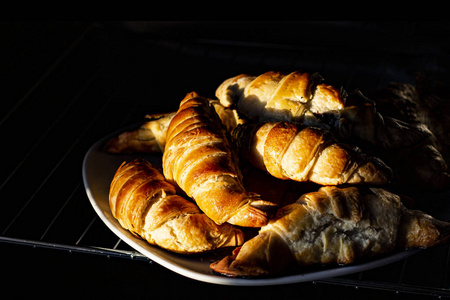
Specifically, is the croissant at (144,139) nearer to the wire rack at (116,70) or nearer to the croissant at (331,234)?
the wire rack at (116,70)

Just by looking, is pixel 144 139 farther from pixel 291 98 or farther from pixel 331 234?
pixel 331 234

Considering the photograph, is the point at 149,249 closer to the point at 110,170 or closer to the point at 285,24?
the point at 110,170

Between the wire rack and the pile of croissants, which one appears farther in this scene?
the wire rack

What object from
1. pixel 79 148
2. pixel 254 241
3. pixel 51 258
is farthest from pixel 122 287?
pixel 79 148

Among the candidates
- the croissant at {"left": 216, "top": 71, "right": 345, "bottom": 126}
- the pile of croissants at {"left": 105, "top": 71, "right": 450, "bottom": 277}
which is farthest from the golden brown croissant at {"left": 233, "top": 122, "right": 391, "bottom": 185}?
the croissant at {"left": 216, "top": 71, "right": 345, "bottom": 126}

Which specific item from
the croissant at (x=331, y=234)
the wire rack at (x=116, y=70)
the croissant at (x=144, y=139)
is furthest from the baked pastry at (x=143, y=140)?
the croissant at (x=331, y=234)

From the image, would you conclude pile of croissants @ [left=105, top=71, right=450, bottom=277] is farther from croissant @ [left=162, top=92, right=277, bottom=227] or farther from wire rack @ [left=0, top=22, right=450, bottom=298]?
wire rack @ [left=0, top=22, right=450, bottom=298]
